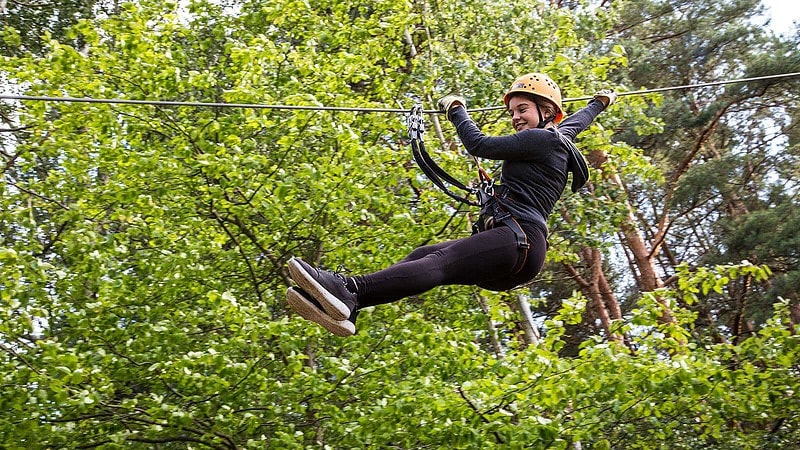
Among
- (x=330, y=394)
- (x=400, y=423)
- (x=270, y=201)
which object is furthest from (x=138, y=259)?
(x=400, y=423)

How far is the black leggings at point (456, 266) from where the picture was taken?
3.67 meters

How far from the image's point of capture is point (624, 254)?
19.4 metres

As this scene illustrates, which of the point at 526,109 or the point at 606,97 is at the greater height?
the point at 606,97

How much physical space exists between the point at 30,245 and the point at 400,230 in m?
3.27

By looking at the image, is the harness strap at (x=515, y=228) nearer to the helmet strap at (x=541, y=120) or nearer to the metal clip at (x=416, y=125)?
the helmet strap at (x=541, y=120)

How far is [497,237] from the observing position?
381 cm

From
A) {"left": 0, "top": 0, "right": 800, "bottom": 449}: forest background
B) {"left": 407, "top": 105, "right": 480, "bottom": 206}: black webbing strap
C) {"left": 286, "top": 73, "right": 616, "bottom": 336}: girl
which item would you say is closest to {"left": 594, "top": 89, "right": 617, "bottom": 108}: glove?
{"left": 286, "top": 73, "right": 616, "bottom": 336}: girl

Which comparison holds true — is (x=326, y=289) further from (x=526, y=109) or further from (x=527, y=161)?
(x=526, y=109)

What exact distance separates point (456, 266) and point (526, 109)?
0.95 meters

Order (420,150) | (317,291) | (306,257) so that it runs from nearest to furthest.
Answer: (317,291), (420,150), (306,257)

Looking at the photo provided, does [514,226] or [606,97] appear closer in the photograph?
[514,226]

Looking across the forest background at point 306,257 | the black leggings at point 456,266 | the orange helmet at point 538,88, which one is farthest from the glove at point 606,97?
the forest background at point 306,257

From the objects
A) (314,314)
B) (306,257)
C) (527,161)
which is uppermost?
(306,257)

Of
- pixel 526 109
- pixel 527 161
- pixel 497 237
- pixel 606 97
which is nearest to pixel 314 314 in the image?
pixel 497 237
